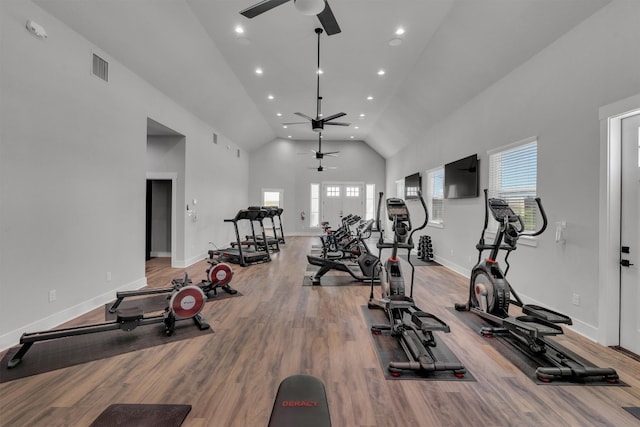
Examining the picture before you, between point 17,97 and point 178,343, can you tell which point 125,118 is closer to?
point 17,97

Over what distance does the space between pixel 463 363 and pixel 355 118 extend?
25.7 feet

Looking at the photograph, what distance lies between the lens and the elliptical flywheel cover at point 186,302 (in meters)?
2.97

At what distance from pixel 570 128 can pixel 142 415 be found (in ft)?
15.3

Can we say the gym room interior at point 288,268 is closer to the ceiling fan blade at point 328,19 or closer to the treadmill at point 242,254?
the ceiling fan blade at point 328,19

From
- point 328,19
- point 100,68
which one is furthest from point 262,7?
point 100,68

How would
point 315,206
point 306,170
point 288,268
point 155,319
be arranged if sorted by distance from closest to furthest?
point 155,319 → point 288,268 → point 306,170 → point 315,206

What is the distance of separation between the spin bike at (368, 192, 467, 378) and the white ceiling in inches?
Answer: 101

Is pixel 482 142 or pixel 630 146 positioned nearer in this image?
pixel 630 146

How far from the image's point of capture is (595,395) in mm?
2035

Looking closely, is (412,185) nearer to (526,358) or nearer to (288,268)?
(288,268)

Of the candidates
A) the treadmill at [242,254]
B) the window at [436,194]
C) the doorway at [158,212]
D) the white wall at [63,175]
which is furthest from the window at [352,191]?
the white wall at [63,175]

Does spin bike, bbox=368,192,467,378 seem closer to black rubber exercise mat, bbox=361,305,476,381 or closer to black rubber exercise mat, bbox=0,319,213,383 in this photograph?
black rubber exercise mat, bbox=361,305,476,381

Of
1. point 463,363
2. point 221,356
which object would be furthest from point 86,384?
point 463,363

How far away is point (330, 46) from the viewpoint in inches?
193
